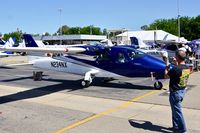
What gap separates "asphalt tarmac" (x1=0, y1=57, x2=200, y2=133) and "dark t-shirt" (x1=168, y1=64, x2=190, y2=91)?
4.25 ft

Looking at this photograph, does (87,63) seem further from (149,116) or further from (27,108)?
(149,116)

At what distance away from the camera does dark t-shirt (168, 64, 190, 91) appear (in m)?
6.68

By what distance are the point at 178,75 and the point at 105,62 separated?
8119 millimetres

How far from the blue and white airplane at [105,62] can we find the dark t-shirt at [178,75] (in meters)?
6.26

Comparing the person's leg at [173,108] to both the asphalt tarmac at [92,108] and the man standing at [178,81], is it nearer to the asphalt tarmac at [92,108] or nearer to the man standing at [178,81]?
the man standing at [178,81]

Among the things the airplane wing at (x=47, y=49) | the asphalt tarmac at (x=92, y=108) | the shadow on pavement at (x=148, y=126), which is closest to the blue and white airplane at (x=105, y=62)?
the airplane wing at (x=47, y=49)

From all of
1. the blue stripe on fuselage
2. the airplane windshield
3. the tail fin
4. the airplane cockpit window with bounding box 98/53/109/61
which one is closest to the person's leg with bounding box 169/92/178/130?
the blue stripe on fuselage

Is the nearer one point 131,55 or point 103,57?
point 131,55

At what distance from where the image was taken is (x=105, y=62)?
48.1ft

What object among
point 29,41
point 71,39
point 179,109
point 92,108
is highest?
point 71,39

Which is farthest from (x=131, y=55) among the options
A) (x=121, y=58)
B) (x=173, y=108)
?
(x=173, y=108)

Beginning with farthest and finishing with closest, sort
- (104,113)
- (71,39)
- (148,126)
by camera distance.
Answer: (71,39) < (104,113) < (148,126)

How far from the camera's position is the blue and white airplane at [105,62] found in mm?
13398

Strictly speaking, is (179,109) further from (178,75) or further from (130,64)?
(130,64)
